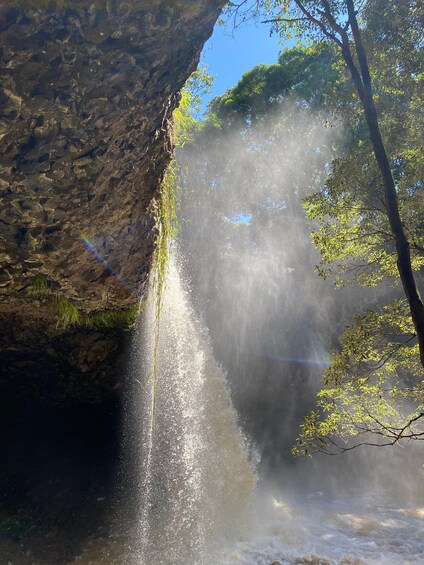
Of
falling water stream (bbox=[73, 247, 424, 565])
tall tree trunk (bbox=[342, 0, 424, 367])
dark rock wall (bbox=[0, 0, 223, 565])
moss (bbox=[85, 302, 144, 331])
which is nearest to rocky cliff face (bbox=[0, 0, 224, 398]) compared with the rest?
dark rock wall (bbox=[0, 0, 223, 565])

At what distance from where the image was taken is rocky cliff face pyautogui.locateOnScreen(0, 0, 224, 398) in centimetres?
338

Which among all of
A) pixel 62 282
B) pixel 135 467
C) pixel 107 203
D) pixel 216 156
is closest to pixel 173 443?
pixel 135 467

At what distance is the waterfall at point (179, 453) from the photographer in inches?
276

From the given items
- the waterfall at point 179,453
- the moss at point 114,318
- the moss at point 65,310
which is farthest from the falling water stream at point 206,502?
the moss at point 65,310

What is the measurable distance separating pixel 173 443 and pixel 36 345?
403 centimetres

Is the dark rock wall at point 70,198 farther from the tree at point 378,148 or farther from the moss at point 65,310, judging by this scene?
the tree at point 378,148

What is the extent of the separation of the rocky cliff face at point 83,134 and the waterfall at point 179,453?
2.33m

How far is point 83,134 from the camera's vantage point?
4.00m

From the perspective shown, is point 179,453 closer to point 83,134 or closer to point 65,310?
point 65,310

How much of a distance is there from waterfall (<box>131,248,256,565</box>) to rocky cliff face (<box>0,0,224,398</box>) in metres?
2.33

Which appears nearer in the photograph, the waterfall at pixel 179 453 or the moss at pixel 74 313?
the moss at pixel 74 313

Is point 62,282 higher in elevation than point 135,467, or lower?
higher

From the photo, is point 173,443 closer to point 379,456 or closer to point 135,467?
point 135,467

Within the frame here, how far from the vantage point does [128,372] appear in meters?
9.17
